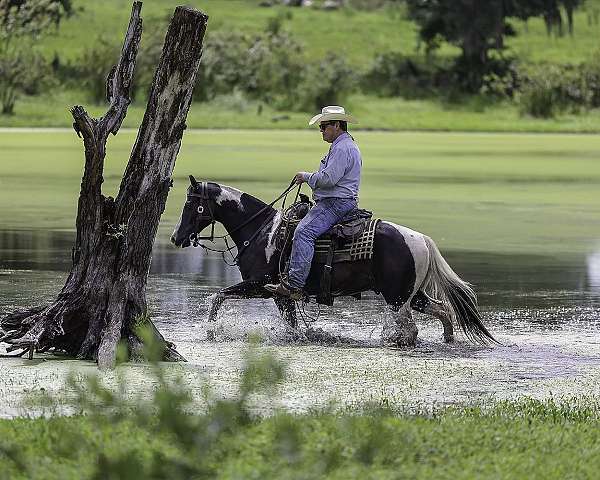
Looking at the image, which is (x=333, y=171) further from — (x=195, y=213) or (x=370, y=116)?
(x=370, y=116)

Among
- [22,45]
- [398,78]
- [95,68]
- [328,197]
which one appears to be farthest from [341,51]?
[328,197]

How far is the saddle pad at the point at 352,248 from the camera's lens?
12.5 meters

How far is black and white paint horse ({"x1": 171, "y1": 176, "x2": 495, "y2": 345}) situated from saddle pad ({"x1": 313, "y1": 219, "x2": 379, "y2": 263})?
0.19 feet

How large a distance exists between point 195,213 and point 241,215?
382 millimetres

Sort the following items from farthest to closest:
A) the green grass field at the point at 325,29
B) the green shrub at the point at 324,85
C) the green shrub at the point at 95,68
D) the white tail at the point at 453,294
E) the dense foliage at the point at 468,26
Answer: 1. the green grass field at the point at 325,29
2. the dense foliage at the point at 468,26
3. the green shrub at the point at 324,85
4. the green shrub at the point at 95,68
5. the white tail at the point at 453,294

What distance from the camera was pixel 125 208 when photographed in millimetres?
11422

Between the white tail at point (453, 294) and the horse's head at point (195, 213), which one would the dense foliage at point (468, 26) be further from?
the white tail at point (453, 294)

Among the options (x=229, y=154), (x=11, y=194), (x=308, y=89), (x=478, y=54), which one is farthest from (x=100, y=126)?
(x=478, y=54)

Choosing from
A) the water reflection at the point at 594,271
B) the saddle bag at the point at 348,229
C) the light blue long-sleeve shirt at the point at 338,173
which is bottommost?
the water reflection at the point at 594,271

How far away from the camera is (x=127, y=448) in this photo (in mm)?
6797

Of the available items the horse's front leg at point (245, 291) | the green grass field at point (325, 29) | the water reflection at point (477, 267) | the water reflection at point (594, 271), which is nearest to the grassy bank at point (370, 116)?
the green grass field at point (325, 29)

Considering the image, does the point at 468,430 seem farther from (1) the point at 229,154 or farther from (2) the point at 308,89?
(2) the point at 308,89

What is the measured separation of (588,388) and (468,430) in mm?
2638

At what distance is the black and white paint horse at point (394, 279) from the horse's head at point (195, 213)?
0.25 metres
